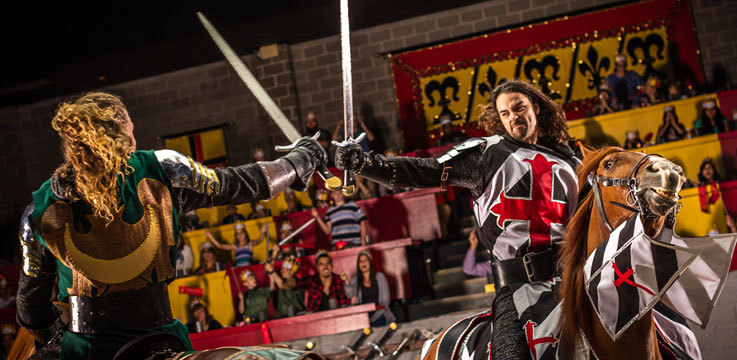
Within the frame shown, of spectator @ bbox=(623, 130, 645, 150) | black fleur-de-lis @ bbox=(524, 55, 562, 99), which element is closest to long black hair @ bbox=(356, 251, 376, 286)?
spectator @ bbox=(623, 130, 645, 150)

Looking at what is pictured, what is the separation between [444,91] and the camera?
12789 millimetres

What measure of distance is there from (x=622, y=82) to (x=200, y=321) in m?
7.36

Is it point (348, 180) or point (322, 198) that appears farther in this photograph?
point (322, 198)

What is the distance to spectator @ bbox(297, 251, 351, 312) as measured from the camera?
24.8 feet

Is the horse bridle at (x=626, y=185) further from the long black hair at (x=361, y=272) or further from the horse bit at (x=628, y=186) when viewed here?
the long black hair at (x=361, y=272)

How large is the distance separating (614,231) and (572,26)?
35.9 feet

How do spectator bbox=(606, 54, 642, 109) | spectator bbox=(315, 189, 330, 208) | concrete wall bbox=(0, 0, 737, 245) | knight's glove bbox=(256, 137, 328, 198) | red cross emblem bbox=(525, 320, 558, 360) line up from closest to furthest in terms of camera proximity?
red cross emblem bbox=(525, 320, 558, 360), knight's glove bbox=(256, 137, 328, 198), spectator bbox=(315, 189, 330, 208), spectator bbox=(606, 54, 642, 109), concrete wall bbox=(0, 0, 737, 245)

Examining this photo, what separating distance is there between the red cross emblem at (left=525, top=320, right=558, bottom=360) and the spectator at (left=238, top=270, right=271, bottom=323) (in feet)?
18.1

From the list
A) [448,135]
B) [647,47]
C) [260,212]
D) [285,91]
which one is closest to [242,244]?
[260,212]

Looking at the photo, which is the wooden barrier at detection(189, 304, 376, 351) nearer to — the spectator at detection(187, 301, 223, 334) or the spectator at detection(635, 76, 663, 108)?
the spectator at detection(187, 301, 223, 334)

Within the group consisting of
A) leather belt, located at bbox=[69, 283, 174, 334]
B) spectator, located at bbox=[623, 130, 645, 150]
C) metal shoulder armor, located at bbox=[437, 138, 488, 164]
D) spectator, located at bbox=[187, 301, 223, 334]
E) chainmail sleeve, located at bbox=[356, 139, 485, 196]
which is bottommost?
spectator, located at bbox=[187, 301, 223, 334]

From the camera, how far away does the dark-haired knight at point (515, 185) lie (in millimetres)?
2539

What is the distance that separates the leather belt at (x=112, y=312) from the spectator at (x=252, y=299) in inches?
223

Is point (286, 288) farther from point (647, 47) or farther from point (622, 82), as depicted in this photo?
point (647, 47)
